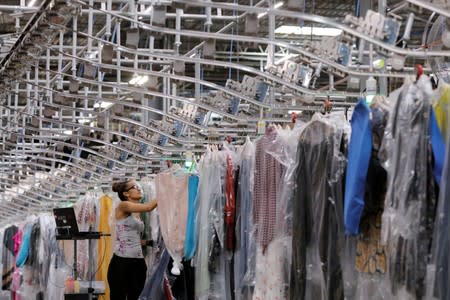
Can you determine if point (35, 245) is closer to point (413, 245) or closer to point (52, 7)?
point (52, 7)

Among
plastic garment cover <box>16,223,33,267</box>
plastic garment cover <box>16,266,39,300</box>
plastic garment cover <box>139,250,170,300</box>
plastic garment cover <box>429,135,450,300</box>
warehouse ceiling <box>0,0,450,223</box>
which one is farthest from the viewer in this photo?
plastic garment cover <box>16,223,33,267</box>

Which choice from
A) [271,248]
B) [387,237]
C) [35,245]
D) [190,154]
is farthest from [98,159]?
[387,237]

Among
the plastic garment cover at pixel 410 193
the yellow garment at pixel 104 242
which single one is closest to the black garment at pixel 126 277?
the yellow garment at pixel 104 242

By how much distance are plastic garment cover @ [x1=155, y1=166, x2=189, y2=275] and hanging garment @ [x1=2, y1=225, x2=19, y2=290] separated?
7286 mm

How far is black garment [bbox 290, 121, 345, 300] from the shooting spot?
5.05 m

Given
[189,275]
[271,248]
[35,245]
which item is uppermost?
[271,248]

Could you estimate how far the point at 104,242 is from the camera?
992 centimetres

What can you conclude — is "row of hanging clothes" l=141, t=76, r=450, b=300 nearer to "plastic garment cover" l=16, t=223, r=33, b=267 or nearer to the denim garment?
the denim garment

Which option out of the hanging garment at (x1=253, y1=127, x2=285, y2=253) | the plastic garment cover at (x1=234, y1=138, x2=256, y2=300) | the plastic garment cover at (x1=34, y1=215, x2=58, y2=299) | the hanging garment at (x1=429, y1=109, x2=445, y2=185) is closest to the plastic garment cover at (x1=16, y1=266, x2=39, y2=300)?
the plastic garment cover at (x1=34, y1=215, x2=58, y2=299)

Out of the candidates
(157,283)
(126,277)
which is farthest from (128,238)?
(157,283)

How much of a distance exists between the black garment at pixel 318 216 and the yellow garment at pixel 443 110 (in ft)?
2.90

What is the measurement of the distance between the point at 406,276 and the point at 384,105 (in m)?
0.92

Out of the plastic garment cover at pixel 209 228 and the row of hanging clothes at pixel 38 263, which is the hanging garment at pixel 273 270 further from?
the row of hanging clothes at pixel 38 263

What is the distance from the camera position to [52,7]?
5.70 meters
